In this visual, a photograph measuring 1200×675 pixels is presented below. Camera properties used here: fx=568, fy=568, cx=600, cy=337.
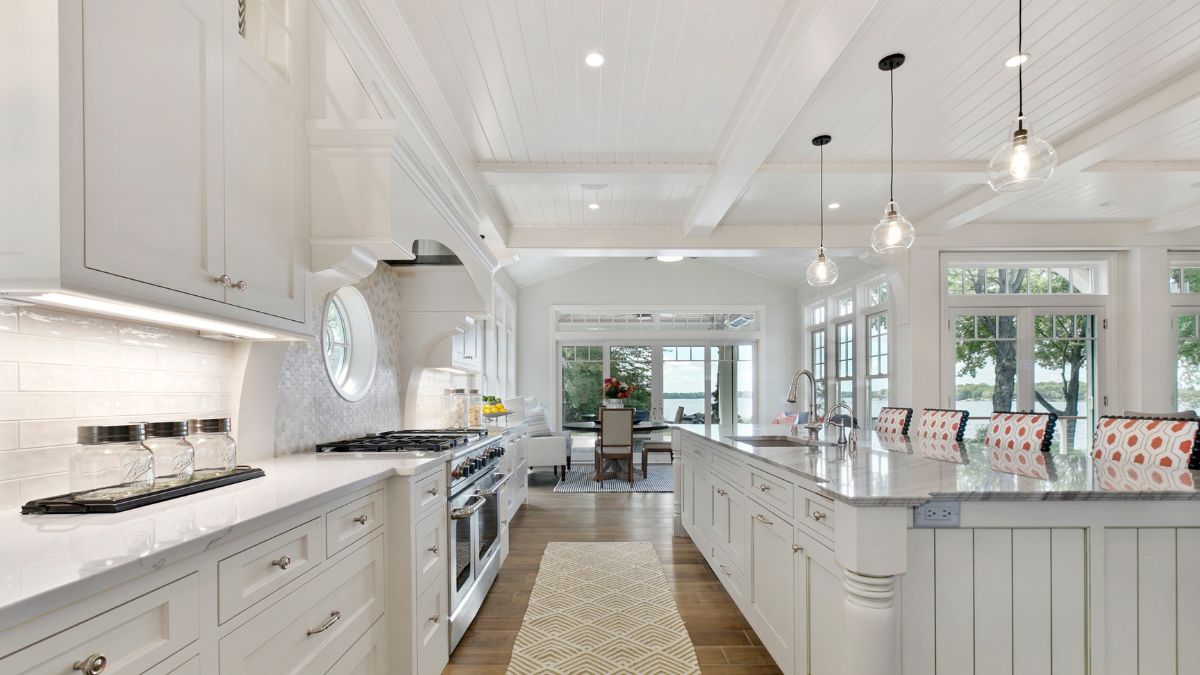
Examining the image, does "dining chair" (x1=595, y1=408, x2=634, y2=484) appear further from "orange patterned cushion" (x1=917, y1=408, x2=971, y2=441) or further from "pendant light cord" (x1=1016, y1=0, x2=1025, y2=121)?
"pendant light cord" (x1=1016, y1=0, x2=1025, y2=121)

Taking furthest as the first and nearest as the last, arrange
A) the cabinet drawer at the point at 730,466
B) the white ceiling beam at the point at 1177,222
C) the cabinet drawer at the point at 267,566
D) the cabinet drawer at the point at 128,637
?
1. the white ceiling beam at the point at 1177,222
2. the cabinet drawer at the point at 730,466
3. the cabinet drawer at the point at 267,566
4. the cabinet drawer at the point at 128,637

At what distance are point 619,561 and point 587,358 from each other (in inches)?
214

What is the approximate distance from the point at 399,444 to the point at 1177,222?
Result: 7083 millimetres

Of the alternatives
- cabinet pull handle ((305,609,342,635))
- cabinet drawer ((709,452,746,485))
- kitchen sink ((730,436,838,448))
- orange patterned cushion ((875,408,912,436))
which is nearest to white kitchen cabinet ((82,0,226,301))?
cabinet pull handle ((305,609,342,635))

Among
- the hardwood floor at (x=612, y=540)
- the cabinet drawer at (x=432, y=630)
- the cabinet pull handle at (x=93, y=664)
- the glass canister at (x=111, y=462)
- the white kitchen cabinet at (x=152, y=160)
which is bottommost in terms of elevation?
the hardwood floor at (x=612, y=540)

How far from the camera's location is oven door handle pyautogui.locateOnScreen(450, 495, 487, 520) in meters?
2.53

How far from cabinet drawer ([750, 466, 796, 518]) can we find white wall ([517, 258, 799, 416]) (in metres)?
6.38

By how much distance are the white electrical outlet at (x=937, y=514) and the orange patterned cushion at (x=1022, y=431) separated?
1.81 meters

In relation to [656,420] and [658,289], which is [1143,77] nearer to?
[658,289]

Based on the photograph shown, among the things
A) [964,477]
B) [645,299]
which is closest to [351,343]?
[964,477]

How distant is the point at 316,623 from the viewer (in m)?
1.51

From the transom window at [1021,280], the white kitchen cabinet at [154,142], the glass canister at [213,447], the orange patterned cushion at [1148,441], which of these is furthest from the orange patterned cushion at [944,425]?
the white kitchen cabinet at [154,142]

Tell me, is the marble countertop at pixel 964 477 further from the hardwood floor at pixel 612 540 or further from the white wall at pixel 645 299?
the white wall at pixel 645 299

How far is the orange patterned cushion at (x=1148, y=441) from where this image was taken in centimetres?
220
